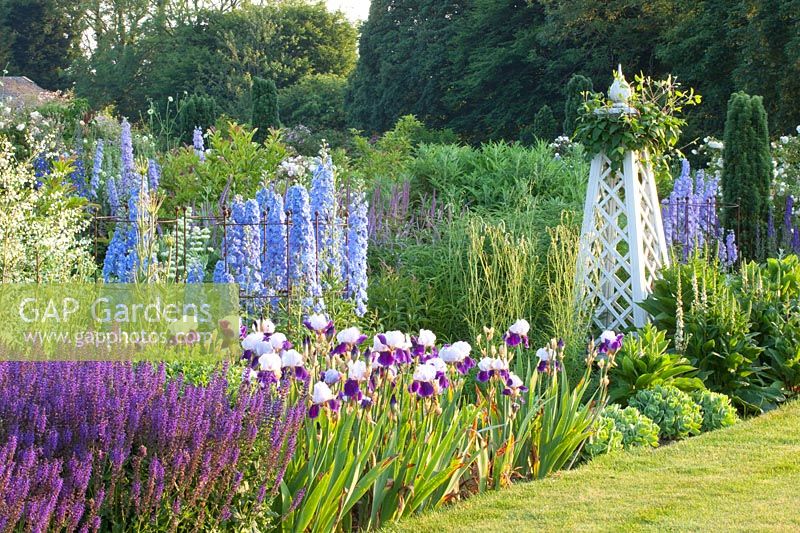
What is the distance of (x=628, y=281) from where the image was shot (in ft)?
20.6

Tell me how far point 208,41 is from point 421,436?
3450 cm

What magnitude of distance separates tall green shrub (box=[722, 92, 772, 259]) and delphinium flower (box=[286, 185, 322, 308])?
5326mm

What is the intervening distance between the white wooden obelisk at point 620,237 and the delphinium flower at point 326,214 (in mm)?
1561

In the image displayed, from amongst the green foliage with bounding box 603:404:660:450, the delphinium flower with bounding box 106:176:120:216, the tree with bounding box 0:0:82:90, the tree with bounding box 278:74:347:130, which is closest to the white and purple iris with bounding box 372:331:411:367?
the green foliage with bounding box 603:404:660:450

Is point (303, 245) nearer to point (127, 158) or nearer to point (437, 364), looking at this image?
point (437, 364)

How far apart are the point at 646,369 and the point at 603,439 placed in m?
0.76

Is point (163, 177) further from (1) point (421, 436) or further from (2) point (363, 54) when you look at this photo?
(2) point (363, 54)

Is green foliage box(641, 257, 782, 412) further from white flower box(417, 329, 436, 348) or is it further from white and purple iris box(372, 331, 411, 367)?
white and purple iris box(372, 331, 411, 367)

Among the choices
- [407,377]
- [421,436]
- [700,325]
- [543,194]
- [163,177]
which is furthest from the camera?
[163,177]

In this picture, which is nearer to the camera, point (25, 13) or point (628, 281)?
point (628, 281)

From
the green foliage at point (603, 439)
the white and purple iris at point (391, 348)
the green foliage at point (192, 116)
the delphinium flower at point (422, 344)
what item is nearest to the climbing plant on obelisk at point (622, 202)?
the green foliage at point (603, 439)

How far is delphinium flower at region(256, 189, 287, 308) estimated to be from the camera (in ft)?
19.0

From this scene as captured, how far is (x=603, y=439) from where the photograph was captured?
15.5ft

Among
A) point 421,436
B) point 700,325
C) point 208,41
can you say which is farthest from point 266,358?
point 208,41
